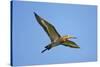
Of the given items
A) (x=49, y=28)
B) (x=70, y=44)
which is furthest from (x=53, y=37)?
(x=70, y=44)

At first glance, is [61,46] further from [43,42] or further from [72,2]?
[72,2]

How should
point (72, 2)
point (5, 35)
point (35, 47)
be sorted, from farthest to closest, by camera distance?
point (72, 2), point (35, 47), point (5, 35)

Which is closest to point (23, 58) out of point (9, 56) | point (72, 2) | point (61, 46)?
point (9, 56)

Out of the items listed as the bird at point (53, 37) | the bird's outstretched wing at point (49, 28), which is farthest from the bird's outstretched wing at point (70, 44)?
the bird's outstretched wing at point (49, 28)

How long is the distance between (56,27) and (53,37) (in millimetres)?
115

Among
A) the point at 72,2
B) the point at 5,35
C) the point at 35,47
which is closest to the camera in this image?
the point at 5,35

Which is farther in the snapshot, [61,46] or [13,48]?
[61,46]

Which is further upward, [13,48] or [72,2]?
[72,2]

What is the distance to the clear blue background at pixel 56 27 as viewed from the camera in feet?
6.29

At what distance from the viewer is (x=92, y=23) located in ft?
7.21

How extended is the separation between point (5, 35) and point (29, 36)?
0.25m

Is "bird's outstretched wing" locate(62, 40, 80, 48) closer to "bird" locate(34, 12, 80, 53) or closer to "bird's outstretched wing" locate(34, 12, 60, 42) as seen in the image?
"bird" locate(34, 12, 80, 53)

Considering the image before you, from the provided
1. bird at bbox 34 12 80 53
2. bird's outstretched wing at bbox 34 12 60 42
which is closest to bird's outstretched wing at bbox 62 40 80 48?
bird at bbox 34 12 80 53

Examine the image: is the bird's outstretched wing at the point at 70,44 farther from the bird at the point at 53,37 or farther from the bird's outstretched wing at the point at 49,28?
the bird's outstretched wing at the point at 49,28
